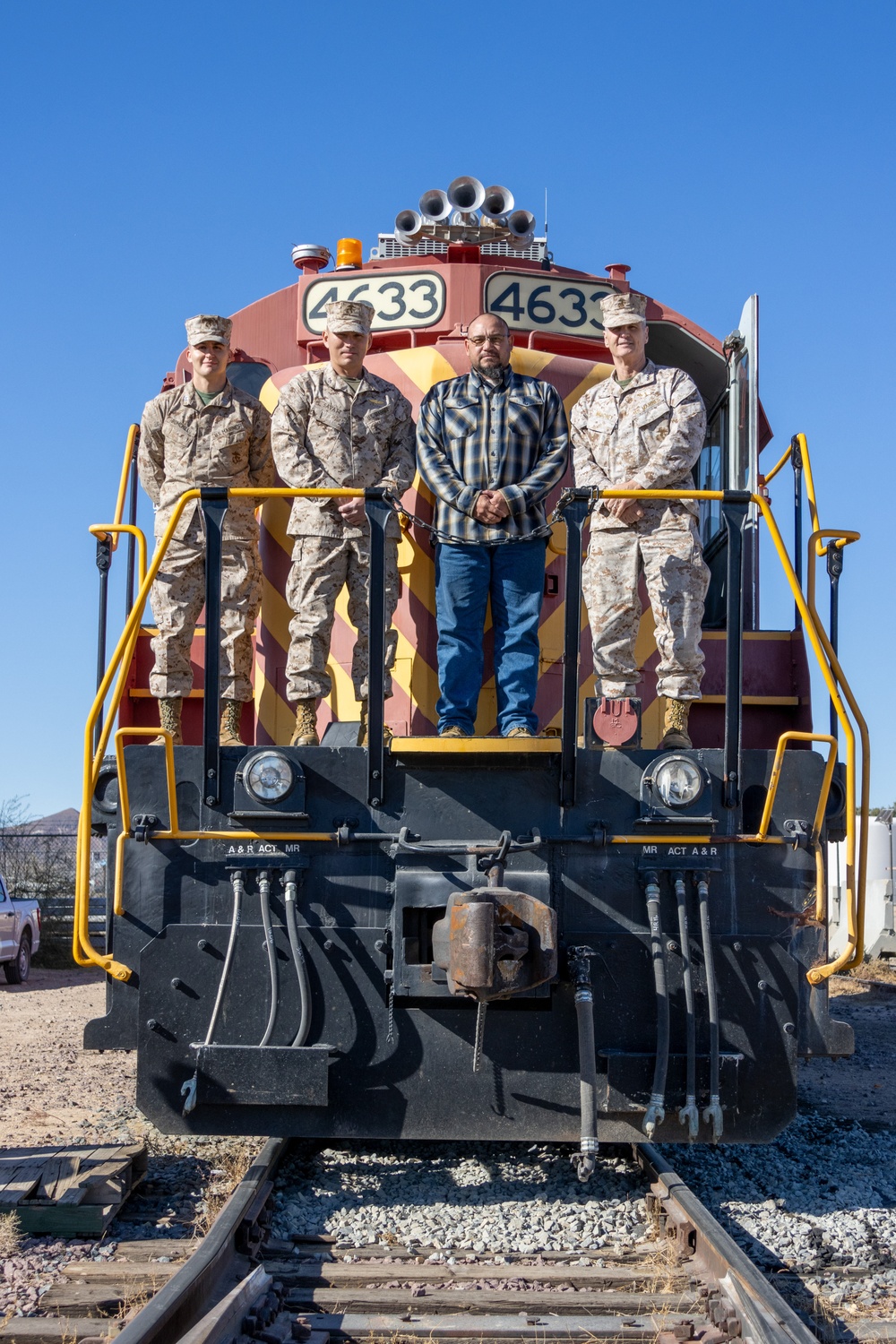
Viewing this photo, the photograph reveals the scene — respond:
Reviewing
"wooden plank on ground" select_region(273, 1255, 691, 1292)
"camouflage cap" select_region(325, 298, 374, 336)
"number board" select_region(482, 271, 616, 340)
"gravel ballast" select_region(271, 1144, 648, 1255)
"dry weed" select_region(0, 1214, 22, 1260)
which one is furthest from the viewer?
"number board" select_region(482, 271, 616, 340)

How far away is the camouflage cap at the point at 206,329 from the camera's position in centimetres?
650

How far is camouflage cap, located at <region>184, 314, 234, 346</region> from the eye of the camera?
21.3 feet

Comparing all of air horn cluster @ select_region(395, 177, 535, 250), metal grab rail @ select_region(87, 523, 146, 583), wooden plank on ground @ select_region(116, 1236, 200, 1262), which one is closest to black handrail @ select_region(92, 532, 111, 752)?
metal grab rail @ select_region(87, 523, 146, 583)

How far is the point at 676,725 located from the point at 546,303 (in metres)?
3.03

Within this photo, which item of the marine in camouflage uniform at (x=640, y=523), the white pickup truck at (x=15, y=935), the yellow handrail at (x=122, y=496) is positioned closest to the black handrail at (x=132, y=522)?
the yellow handrail at (x=122, y=496)

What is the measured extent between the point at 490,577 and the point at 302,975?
199 centimetres

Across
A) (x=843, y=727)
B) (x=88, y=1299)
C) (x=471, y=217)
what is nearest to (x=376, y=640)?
(x=843, y=727)

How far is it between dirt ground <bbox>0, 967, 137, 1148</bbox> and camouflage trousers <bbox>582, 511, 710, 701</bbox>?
3.19m

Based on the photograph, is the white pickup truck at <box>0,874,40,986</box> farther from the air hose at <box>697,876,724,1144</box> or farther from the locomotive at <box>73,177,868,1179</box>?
the air hose at <box>697,876,724,1144</box>

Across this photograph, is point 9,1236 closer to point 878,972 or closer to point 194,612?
point 194,612

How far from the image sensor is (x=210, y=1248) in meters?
3.95

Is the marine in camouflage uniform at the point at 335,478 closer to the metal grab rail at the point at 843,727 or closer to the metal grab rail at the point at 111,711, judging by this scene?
the metal grab rail at the point at 111,711

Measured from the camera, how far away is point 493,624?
5.86 metres

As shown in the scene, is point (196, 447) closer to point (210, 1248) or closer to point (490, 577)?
point (490, 577)
